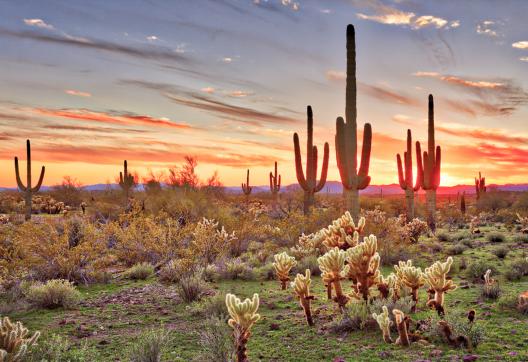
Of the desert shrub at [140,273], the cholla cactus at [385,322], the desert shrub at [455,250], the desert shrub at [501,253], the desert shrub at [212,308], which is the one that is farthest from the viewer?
the desert shrub at [455,250]

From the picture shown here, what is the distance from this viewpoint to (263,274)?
12.5 meters

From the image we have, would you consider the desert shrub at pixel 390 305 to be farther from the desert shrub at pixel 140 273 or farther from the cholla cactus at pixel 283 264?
the desert shrub at pixel 140 273

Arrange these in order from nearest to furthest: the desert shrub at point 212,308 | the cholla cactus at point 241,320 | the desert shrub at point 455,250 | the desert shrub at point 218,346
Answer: the cholla cactus at point 241,320
the desert shrub at point 218,346
the desert shrub at point 212,308
the desert shrub at point 455,250

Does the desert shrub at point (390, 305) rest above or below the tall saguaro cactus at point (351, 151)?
below

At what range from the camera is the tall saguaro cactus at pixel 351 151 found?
16594 millimetres

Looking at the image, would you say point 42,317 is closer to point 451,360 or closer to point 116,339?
point 116,339

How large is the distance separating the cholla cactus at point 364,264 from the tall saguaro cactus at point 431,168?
62.6ft

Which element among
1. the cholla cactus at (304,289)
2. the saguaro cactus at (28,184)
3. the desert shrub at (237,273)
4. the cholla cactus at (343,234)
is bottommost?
the desert shrub at (237,273)

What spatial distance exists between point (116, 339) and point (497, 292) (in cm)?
715

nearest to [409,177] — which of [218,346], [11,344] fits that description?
[218,346]

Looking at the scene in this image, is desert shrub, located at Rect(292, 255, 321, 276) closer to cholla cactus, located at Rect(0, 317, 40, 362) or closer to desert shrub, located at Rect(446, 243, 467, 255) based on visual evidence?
desert shrub, located at Rect(446, 243, 467, 255)

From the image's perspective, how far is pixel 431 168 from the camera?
25.5 meters

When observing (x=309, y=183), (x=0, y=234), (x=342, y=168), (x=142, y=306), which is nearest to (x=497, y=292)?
(x=142, y=306)

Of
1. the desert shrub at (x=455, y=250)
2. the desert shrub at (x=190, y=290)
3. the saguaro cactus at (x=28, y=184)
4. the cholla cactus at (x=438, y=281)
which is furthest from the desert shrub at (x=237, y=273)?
the saguaro cactus at (x=28, y=184)
